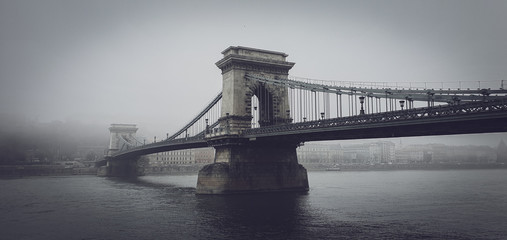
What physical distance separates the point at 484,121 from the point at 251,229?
16.4 m

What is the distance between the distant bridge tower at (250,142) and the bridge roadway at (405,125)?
3.34 m

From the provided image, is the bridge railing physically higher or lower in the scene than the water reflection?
higher

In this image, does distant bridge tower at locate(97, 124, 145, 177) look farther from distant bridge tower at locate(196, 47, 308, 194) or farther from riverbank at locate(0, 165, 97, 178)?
distant bridge tower at locate(196, 47, 308, 194)

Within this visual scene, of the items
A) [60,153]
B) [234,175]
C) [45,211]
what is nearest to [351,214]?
[234,175]

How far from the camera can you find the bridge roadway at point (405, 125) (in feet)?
84.1

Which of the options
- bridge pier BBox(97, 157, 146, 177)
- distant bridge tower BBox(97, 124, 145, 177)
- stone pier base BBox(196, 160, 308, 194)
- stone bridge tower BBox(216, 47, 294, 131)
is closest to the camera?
stone pier base BBox(196, 160, 308, 194)

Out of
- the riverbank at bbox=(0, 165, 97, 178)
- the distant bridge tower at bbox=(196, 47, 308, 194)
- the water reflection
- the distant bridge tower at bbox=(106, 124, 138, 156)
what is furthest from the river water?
the distant bridge tower at bbox=(106, 124, 138, 156)

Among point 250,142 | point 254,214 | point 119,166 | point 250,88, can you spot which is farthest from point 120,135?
point 254,214

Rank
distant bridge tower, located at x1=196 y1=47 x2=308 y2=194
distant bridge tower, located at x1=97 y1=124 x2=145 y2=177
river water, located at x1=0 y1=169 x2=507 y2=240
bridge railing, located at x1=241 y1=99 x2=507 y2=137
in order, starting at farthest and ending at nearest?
distant bridge tower, located at x1=97 y1=124 x2=145 y2=177 < distant bridge tower, located at x1=196 y1=47 x2=308 y2=194 < river water, located at x1=0 y1=169 x2=507 y2=240 < bridge railing, located at x1=241 y1=99 x2=507 y2=137

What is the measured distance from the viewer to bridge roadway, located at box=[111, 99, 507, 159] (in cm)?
2564

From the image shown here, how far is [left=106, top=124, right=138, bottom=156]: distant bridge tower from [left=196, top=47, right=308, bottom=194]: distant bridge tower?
89283 millimetres

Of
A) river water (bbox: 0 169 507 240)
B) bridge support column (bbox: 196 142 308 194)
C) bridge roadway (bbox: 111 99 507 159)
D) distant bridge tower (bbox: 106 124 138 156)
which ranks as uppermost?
distant bridge tower (bbox: 106 124 138 156)

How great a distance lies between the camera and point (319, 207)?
132 feet

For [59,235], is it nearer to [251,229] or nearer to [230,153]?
[251,229]
